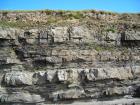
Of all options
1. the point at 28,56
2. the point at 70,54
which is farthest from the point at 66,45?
the point at 28,56

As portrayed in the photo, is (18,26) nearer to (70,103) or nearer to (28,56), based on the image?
(28,56)

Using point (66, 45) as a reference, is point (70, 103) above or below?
below

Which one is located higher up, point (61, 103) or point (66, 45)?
point (66, 45)

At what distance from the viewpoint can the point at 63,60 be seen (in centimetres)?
1302

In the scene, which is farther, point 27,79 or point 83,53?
point 83,53

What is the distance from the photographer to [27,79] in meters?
12.5

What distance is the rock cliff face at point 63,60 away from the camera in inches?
491

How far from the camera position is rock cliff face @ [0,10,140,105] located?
12477 millimetres

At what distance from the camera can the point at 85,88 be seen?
1273 cm

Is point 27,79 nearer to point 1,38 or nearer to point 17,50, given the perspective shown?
point 17,50

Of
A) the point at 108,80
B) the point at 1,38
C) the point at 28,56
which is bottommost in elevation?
the point at 108,80

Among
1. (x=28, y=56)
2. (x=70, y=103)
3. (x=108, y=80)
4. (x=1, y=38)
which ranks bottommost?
(x=70, y=103)

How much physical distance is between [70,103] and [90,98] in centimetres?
103

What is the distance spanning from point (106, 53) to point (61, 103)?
3534mm
